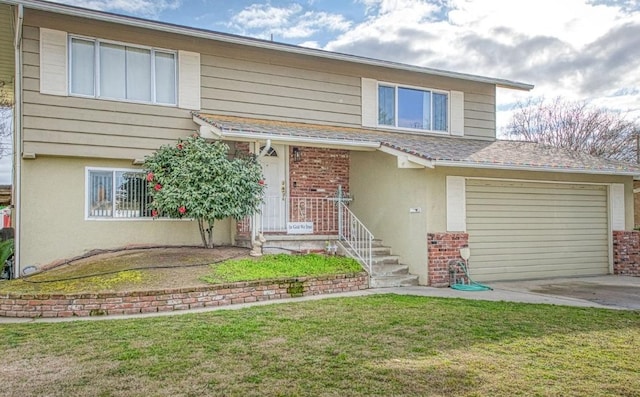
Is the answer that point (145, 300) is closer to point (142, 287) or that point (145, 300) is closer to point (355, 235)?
point (142, 287)

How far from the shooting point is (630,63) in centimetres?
1984

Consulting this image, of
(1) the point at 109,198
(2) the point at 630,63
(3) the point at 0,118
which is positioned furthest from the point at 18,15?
(2) the point at 630,63

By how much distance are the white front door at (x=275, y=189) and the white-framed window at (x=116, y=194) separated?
8.79ft

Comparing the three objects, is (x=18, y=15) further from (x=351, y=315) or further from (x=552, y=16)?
(x=552, y=16)

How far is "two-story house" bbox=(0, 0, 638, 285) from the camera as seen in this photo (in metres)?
9.79

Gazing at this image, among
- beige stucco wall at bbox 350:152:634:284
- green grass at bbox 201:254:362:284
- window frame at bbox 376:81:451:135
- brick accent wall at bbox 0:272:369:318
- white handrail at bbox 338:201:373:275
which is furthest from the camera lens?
window frame at bbox 376:81:451:135

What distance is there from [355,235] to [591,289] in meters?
4.99

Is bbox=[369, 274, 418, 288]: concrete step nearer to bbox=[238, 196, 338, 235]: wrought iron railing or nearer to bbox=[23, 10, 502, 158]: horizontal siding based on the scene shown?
bbox=[238, 196, 338, 235]: wrought iron railing

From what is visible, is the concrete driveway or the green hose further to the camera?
the green hose

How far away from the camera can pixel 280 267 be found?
9266mm

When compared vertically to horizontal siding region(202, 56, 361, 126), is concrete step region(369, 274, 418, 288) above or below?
below

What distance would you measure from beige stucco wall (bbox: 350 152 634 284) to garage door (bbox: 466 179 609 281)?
31 cm

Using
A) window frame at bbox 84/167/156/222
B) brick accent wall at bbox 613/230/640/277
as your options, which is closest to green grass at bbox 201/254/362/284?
window frame at bbox 84/167/156/222

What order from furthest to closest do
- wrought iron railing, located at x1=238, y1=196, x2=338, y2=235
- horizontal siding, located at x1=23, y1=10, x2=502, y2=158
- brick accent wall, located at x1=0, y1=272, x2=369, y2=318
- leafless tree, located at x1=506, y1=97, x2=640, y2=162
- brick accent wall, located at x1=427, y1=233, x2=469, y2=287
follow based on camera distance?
leafless tree, located at x1=506, y1=97, x2=640, y2=162 < wrought iron railing, located at x1=238, y1=196, x2=338, y2=235 < brick accent wall, located at x1=427, y1=233, x2=469, y2=287 < horizontal siding, located at x1=23, y1=10, x2=502, y2=158 < brick accent wall, located at x1=0, y1=272, x2=369, y2=318
